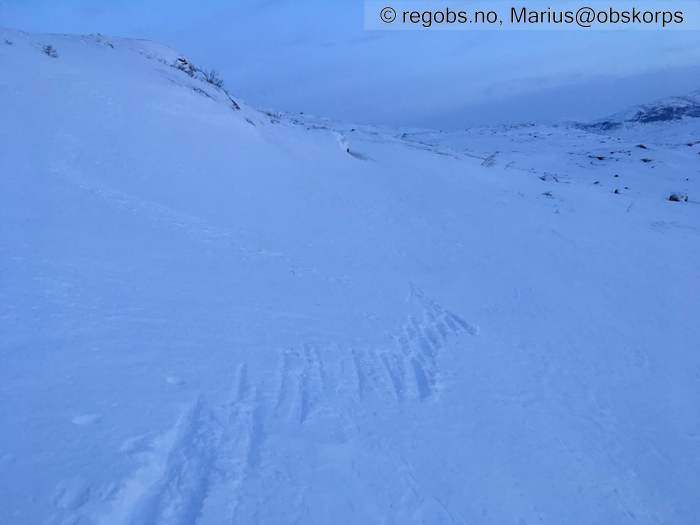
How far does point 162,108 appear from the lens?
7.21 metres

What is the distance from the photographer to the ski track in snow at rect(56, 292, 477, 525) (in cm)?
181

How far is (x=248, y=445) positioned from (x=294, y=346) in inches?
37.8

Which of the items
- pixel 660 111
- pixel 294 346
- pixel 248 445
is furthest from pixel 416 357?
pixel 660 111

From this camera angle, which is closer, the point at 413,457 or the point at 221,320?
the point at 413,457

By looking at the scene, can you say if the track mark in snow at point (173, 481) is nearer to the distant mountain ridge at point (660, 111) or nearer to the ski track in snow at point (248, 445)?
the ski track in snow at point (248, 445)

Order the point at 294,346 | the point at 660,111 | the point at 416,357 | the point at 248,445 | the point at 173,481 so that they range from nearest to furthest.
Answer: the point at 173,481, the point at 248,445, the point at 294,346, the point at 416,357, the point at 660,111

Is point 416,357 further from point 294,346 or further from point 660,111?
point 660,111

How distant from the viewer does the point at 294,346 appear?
10.2ft

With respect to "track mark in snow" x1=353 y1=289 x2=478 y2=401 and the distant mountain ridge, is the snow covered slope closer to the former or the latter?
"track mark in snow" x1=353 y1=289 x2=478 y2=401

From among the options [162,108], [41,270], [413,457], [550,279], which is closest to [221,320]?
[41,270]

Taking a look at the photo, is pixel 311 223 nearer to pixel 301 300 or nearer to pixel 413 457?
pixel 301 300

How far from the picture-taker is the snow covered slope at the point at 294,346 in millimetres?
2039

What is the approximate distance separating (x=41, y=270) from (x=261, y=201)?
3.01 metres

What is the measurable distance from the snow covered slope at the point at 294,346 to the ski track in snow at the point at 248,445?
0.04 ft
